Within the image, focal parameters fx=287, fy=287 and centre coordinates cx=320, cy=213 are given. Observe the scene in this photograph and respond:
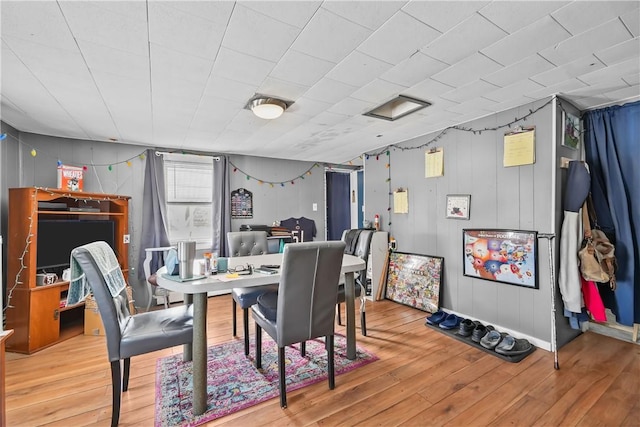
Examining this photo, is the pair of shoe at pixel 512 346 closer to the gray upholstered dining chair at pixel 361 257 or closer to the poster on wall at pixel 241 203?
the gray upholstered dining chair at pixel 361 257

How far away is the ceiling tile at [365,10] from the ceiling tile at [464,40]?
1.29 feet

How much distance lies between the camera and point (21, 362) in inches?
96.1

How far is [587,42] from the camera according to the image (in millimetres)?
1698

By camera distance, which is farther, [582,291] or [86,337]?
[86,337]

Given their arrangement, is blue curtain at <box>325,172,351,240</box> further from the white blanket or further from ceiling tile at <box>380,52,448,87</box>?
the white blanket

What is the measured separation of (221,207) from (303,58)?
122 inches

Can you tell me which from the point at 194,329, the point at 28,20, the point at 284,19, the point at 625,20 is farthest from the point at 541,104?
the point at 28,20

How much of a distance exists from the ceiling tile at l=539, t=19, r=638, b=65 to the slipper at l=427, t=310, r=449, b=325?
2448 millimetres

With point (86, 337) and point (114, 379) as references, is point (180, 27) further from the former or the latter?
point (86, 337)

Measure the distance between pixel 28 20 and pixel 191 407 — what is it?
2316mm

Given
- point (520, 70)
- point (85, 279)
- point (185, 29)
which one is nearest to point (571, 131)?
point (520, 70)

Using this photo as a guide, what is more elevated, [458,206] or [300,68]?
[300,68]

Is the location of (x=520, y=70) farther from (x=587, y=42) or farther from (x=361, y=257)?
(x=361, y=257)

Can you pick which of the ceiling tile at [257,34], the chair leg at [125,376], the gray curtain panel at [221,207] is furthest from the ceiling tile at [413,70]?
the gray curtain panel at [221,207]
